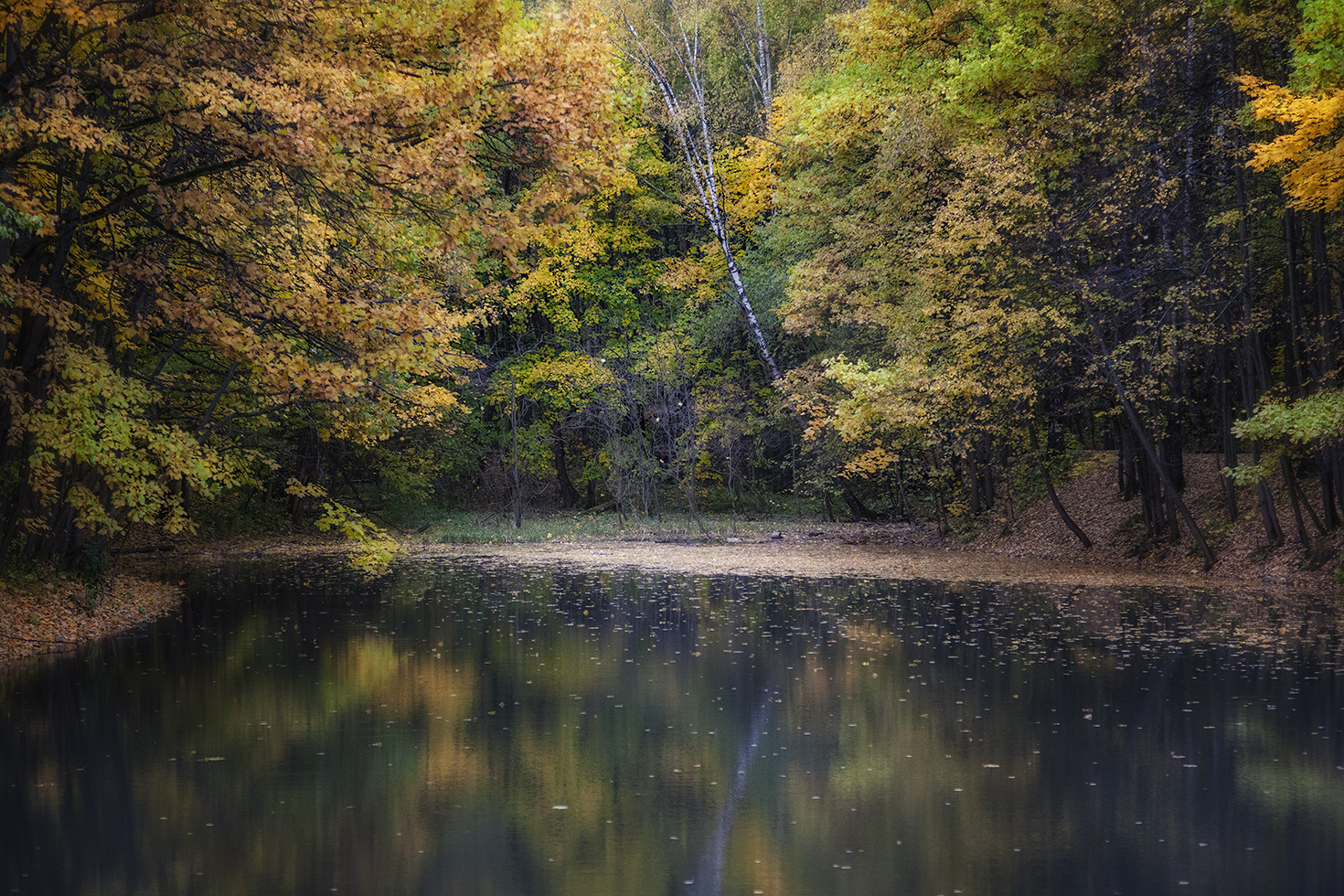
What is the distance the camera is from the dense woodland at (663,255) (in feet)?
36.3

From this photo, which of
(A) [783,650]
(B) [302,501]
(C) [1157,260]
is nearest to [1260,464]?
(C) [1157,260]

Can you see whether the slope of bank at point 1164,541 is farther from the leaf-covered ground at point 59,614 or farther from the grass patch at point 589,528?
the leaf-covered ground at point 59,614

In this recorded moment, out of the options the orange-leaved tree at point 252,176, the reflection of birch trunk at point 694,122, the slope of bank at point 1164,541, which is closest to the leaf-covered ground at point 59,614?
the orange-leaved tree at point 252,176

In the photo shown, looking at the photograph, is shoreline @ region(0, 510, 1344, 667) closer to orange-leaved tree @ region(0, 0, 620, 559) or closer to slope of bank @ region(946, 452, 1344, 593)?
slope of bank @ region(946, 452, 1344, 593)

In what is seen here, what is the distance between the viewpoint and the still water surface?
19.2 feet

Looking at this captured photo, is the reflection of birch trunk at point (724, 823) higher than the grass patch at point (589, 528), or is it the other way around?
the grass patch at point (589, 528)

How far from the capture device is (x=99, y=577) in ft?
50.8

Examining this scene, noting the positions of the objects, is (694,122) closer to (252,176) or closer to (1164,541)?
(1164,541)

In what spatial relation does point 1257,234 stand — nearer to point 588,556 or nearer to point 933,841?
point 588,556

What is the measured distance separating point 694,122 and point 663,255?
869 cm

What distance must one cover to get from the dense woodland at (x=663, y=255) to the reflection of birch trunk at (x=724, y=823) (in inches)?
207

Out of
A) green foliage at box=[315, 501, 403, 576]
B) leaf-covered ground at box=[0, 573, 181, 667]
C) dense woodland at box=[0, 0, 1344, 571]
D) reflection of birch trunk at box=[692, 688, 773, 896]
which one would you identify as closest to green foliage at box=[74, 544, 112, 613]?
A: leaf-covered ground at box=[0, 573, 181, 667]

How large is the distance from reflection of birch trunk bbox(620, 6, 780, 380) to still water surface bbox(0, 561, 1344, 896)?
20.0 meters

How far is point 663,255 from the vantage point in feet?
141
